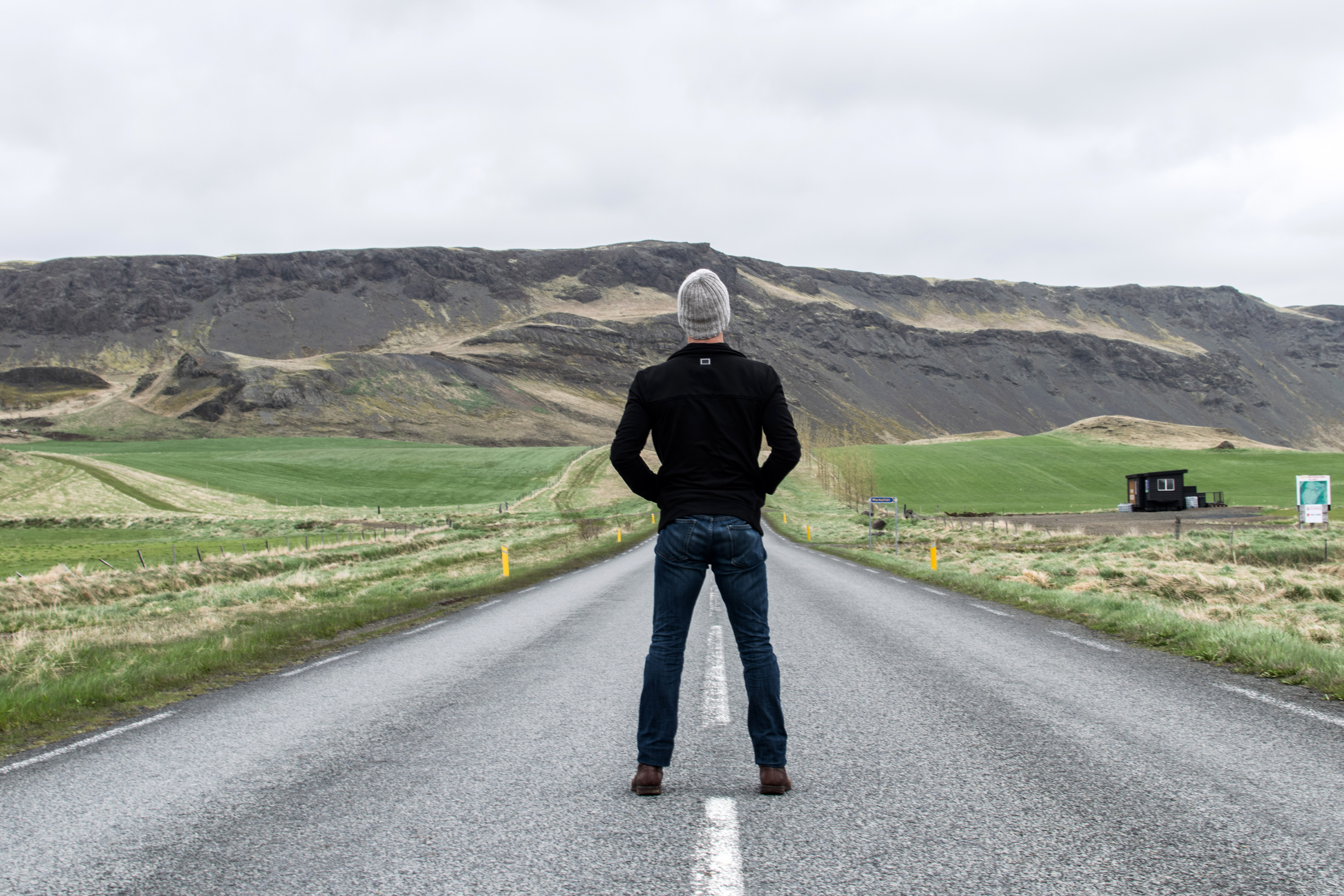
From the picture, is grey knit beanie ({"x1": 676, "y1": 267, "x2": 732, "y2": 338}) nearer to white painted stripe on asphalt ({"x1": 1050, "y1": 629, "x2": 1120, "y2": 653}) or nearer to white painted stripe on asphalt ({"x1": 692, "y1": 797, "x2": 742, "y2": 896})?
white painted stripe on asphalt ({"x1": 692, "y1": 797, "x2": 742, "y2": 896})

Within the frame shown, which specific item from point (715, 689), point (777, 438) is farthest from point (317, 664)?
point (777, 438)

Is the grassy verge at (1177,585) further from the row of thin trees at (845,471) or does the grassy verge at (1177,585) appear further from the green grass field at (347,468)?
the green grass field at (347,468)

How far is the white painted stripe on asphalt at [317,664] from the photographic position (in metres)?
8.79

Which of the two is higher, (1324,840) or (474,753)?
(1324,840)

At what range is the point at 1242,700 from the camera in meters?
6.45

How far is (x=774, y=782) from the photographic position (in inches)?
172

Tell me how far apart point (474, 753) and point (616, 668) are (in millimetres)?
3198

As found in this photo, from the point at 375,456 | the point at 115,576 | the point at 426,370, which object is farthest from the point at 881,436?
the point at 115,576

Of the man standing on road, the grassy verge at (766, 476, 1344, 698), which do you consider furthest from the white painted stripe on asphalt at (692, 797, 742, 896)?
the grassy verge at (766, 476, 1344, 698)

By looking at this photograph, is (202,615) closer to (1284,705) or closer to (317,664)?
(317,664)

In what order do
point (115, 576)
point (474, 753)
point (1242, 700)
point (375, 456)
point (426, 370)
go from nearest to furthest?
1. point (474, 753)
2. point (1242, 700)
3. point (115, 576)
4. point (375, 456)
5. point (426, 370)

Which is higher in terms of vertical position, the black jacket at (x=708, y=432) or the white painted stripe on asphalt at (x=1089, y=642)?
the black jacket at (x=708, y=432)

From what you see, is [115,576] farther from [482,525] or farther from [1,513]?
[1,513]

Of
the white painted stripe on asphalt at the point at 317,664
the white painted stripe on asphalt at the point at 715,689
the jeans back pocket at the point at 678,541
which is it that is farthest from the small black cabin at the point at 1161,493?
the jeans back pocket at the point at 678,541
